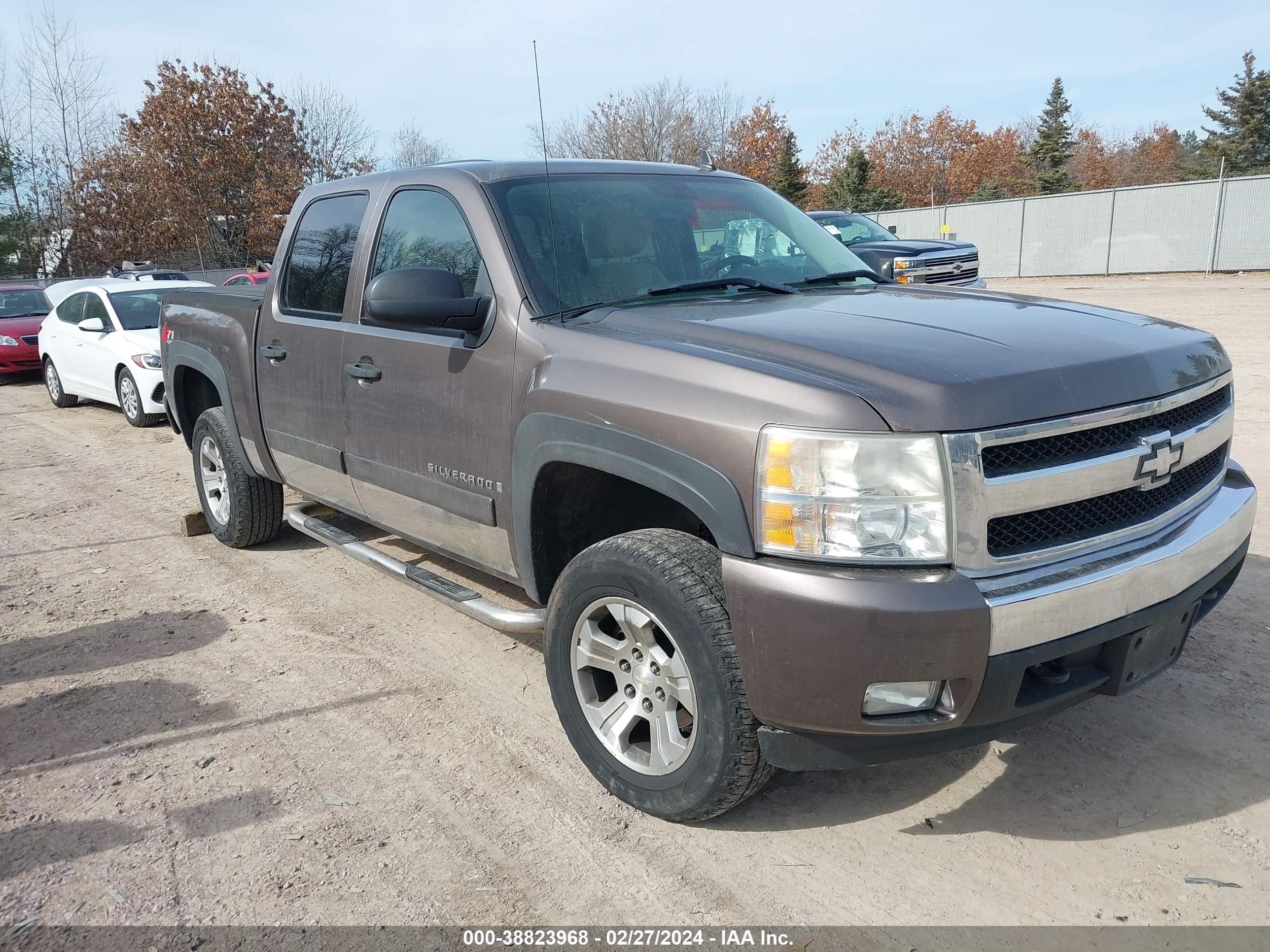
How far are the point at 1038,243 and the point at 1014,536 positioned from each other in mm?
31773

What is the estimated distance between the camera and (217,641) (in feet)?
14.9

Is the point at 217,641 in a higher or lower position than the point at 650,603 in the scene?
lower

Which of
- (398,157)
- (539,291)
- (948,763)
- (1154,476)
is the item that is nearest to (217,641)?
(539,291)

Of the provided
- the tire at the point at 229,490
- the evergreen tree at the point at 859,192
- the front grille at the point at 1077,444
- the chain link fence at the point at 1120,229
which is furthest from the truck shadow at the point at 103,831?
the evergreen tree at the point at 859,192

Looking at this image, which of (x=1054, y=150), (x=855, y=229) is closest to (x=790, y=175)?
(x=1054, y=150)

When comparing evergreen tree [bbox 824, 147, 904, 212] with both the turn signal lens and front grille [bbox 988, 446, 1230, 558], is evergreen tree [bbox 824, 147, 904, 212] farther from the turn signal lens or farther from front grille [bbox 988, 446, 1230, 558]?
the turn signal lens

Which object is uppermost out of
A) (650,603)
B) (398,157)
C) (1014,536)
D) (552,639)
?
(398,157)

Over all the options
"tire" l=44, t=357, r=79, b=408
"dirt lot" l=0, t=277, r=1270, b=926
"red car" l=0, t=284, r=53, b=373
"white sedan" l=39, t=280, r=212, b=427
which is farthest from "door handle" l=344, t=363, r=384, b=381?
"red car" l=0, t=284, r=53, b=373

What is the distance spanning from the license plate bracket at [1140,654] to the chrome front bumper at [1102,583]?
0.08m

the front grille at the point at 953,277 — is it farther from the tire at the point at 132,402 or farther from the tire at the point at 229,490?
the tire at the point at 229,490

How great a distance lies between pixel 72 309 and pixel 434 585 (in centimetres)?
1145

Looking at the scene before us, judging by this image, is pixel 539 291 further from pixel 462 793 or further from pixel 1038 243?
pixel 1038 243

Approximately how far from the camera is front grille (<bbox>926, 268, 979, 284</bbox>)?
13633 millimetres

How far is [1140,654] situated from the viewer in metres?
2.61
